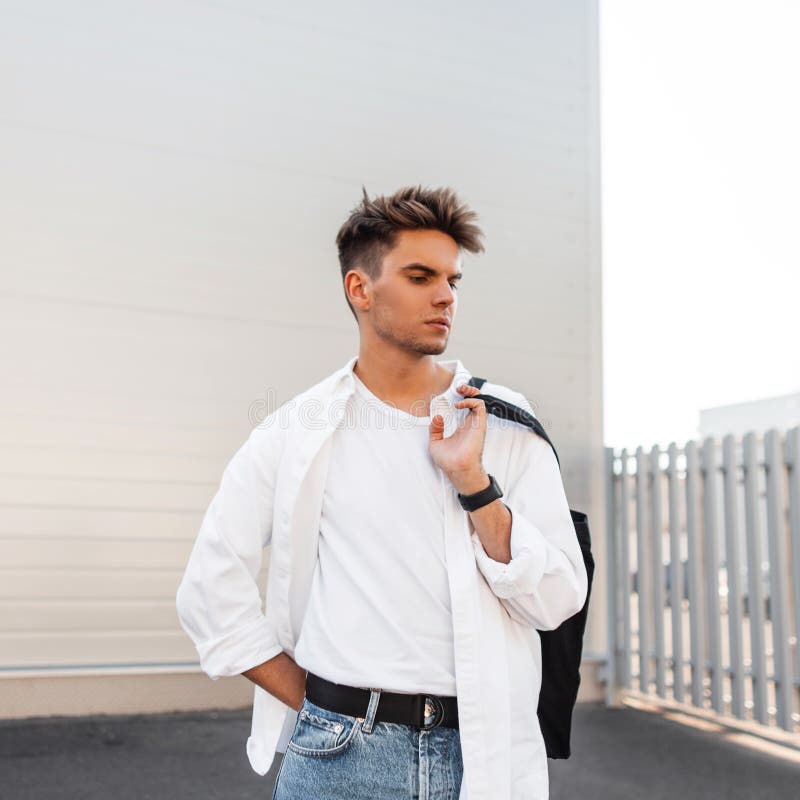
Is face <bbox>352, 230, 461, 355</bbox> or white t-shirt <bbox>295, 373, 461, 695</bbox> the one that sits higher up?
face <bbox>352, 230, 461, 355</bbox>

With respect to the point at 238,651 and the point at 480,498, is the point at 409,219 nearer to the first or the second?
the point at 480,498

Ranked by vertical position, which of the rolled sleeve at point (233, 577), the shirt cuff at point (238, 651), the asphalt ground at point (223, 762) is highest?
the rolled sleeve at point (233, 577)

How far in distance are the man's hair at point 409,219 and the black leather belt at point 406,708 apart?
3.06 ft

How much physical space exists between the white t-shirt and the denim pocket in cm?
7

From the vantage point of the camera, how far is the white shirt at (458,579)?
1483 mm

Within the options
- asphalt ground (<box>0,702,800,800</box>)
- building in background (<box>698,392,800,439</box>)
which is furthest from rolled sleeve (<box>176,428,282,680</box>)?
building in background (<box>698,392,800,439</box>)

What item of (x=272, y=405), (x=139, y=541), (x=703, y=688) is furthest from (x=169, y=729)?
(x=703, y=688)

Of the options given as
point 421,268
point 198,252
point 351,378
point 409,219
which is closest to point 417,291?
point 421,268

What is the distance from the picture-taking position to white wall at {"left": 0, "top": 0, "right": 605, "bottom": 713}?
183 inches

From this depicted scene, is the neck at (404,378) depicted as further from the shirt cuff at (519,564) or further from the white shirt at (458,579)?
the shirt cuff at (519,564)

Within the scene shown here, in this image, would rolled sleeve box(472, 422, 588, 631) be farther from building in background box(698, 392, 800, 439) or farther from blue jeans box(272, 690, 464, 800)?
building in background box(698, 392, 800, 439)

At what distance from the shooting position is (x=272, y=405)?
5.09 meters

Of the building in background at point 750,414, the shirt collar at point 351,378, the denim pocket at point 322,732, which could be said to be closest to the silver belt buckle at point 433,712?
the denim pocket at point 322,732

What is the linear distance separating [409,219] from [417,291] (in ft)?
0.58
